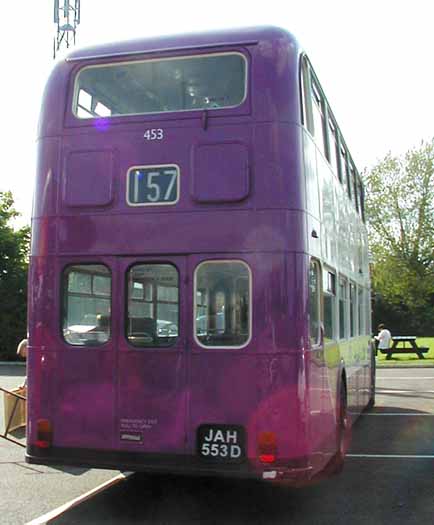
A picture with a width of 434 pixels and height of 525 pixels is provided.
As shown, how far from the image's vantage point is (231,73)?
6820 mm

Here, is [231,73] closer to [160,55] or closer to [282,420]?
[160,55]

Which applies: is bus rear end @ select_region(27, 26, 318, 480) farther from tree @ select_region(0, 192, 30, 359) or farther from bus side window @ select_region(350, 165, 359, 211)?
tree @ select_region(0, 192, 30, 359)

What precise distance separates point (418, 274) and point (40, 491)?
43.2m

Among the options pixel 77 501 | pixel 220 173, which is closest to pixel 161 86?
pixel 220 173

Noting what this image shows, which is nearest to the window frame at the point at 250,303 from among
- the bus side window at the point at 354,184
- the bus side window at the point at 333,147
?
the bus side window at the point at 333,147

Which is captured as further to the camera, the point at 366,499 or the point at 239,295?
the point at 366,499

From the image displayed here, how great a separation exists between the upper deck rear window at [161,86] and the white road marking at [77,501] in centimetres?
355

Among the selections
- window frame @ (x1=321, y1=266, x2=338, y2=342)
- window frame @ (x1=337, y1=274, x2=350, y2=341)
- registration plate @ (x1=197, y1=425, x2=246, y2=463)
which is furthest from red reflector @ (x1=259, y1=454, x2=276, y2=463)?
window frame @ (x1=337, y1=274, x2=350, y2=341)

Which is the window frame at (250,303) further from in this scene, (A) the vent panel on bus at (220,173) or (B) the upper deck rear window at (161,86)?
(B) the upper deck rear window at (161,86)

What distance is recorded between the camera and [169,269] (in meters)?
6.75

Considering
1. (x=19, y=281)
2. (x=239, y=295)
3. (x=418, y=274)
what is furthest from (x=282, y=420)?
(x=418, y=274)

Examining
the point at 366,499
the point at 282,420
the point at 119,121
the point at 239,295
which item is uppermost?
the point at 119,121

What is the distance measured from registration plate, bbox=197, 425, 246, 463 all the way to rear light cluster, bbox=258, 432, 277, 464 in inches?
5.8

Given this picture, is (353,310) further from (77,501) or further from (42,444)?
(42,444)
